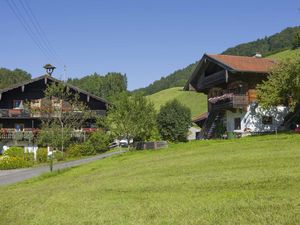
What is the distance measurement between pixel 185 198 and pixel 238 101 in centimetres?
2919

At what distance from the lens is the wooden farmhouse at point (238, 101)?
39.0 m

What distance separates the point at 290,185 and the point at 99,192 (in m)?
6.20

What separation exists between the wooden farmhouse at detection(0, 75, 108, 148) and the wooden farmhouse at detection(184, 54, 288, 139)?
50.7 ft

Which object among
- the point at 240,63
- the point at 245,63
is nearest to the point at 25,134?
the point at 240,63

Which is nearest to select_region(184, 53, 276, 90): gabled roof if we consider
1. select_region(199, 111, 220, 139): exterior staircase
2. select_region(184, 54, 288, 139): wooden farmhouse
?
select_region(184, 54, 288, 139): wooden farmhouse

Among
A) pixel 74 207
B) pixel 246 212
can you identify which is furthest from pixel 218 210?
pixel 74 207

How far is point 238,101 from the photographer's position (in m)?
39.2

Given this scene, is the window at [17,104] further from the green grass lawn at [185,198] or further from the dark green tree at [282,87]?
the green grass lawn at [185,198]

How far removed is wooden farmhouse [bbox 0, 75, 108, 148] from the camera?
52.0 m

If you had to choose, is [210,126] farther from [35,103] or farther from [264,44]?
[264,44]

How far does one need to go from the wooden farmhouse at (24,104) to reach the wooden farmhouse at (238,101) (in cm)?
1545

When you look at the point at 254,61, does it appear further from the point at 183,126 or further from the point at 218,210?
the point at 218,210

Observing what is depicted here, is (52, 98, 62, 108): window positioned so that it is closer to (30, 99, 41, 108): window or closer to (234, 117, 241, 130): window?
(30, 99, 41, 108): window

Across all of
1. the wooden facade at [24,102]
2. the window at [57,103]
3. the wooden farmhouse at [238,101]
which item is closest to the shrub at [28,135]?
the wooden facade at [24,102]
